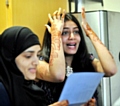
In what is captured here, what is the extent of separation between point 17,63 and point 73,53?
578mm

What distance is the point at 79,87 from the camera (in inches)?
56.3

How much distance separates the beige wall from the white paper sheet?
0.76m

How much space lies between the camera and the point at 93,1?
2576 mm

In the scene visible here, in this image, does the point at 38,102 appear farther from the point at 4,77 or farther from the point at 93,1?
the point at 93,1

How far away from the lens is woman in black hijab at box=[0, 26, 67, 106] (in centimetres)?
120

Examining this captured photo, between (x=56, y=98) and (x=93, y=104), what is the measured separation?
0.73 feet

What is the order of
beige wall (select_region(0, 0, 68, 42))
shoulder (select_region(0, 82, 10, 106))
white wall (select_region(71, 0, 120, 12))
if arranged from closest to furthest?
shoulder (select_region(0, 82, 10, 106)) < beige wall (select_region(0, 0, 68, 42)) < white wall (select_region(71, 0, 120, 12))

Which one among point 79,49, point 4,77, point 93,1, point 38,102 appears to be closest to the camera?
point 4,77

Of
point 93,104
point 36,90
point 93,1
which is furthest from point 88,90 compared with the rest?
point 93,1

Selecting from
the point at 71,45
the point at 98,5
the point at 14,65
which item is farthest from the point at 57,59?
the point at 98,5

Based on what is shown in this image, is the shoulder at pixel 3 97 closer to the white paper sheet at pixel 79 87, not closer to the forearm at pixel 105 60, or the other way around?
the white paper sheet at pixel 79 87

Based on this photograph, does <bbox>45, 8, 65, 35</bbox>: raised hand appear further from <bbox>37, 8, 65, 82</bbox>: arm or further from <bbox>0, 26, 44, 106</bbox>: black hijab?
<bbox>0, 26, 44, 106</bbox>: black hijab

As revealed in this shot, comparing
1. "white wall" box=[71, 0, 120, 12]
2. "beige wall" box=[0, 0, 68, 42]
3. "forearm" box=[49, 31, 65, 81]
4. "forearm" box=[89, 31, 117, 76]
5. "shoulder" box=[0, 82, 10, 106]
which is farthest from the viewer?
"white wall" box=[71, 0, 120, 12]

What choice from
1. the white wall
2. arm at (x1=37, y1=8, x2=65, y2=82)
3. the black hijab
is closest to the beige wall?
the white wall
